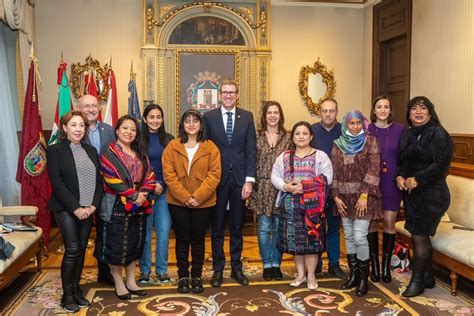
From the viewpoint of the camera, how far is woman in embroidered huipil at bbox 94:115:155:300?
132 inches

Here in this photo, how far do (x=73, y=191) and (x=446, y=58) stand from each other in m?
4.11

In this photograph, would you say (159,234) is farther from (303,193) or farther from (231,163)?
(303,193)

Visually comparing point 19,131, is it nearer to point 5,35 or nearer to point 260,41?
point 5,35

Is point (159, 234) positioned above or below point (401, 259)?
above

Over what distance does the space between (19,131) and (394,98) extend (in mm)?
4671

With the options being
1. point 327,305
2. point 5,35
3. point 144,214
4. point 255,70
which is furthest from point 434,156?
point 5,35

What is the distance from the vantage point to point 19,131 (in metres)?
5.34

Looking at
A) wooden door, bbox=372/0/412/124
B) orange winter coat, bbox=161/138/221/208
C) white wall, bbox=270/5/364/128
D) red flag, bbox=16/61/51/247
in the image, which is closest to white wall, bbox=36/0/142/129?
white wall, bbox=270/5/364/128

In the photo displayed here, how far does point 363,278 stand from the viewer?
143 inches

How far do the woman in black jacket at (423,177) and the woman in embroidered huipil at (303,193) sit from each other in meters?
0.59

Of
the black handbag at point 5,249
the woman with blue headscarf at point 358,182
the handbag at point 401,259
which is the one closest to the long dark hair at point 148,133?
the black handbag at point 5,249

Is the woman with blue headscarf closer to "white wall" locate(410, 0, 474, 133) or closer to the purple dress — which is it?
the purple dress

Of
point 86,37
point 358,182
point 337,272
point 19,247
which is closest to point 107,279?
point 19,247

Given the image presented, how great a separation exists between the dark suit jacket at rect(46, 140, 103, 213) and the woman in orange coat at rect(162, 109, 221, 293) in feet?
2.12
